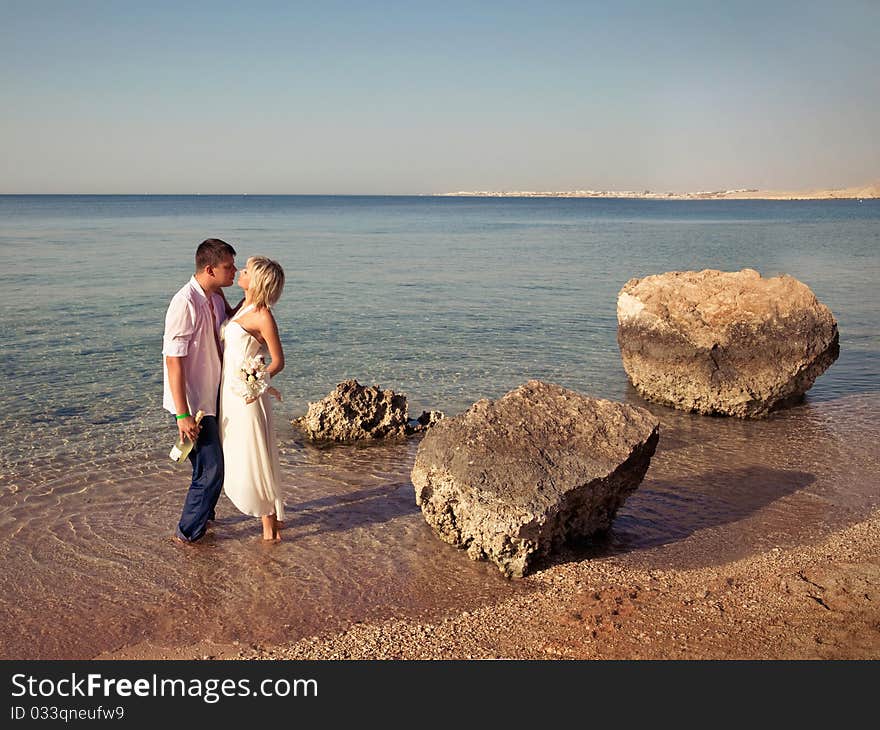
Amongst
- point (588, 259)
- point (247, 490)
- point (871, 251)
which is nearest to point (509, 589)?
point (247, 490)

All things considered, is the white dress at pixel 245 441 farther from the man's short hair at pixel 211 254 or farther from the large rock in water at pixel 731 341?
the large rock in water at pixel 731 341

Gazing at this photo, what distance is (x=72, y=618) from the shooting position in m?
5.23

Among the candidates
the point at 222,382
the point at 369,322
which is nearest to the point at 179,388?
the point at 222,382

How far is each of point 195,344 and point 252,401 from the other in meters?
0.60

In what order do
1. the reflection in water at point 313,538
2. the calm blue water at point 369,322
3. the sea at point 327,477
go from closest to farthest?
1. the reflection in water at point 313,538
2. the sea at point 327,477
3. the calm blue water at point 369,322

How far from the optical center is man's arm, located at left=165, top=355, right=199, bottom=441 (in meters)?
5.84

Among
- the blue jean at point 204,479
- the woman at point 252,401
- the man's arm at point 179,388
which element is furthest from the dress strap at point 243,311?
the blue jean at point 204,479

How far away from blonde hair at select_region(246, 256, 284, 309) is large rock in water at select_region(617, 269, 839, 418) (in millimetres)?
6255

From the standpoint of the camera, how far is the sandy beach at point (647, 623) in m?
4.65

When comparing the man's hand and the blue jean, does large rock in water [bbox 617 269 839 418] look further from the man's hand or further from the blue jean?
the man's hand

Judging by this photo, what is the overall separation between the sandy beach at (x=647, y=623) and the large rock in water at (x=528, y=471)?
401mm

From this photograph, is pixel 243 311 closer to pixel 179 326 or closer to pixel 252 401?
pixel 179 326

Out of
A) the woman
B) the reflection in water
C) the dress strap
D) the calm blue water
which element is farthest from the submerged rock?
the dress strap

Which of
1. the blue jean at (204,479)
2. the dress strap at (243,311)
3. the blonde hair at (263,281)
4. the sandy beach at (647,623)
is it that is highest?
the blonde hair at (263,281)
